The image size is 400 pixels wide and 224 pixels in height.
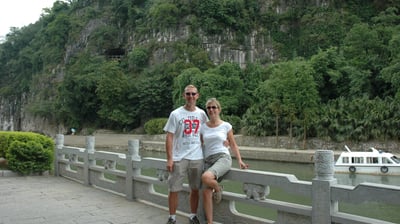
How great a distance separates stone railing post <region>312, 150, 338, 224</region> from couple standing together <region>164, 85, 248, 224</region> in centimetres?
102

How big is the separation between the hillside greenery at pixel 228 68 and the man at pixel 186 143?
69.0 feet

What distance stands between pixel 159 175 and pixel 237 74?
32721 mm

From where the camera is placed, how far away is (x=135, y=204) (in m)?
6.85

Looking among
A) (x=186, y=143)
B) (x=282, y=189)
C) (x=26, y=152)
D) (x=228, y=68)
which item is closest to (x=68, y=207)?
(x=186, y=143)

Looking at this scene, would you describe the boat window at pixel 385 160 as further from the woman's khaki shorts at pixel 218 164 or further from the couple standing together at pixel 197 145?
the woman's khaki shorts at pixel 218 164

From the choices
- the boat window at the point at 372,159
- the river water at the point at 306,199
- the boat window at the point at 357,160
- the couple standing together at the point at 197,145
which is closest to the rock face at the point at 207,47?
the river water at the point at 306,199

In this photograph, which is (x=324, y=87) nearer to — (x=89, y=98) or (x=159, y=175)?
(x=159, y=175)

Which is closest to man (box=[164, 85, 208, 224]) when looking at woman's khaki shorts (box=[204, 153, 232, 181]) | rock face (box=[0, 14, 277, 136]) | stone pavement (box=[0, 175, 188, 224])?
woman's khaki shorts (box=[204, 153, 232, 181])

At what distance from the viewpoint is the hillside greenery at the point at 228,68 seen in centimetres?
2636

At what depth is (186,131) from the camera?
4.86m

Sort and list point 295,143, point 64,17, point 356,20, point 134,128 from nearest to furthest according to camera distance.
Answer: point 295,143, point 356,20, point 134,128, point 64,17

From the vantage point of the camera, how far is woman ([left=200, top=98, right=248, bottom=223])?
15.6ft

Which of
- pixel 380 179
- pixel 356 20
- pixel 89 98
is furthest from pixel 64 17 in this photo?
pixel 380 179

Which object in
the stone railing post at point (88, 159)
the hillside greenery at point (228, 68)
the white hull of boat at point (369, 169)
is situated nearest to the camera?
the stone railing post at point (88, 159)
